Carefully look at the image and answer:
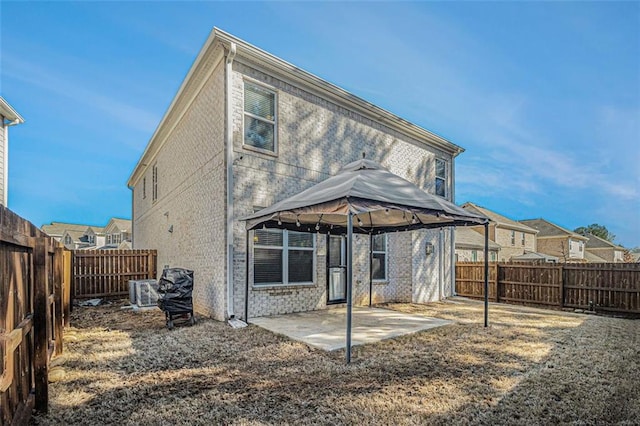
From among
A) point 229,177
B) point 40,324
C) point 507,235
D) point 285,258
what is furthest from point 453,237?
point 507,235

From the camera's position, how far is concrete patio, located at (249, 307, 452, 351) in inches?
222

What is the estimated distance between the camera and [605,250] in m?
41.2

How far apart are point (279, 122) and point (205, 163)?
2.02 meters

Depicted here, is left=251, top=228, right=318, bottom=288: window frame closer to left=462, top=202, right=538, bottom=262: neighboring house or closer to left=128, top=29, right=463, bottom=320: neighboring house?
left=128, top=29, right=463, bottom=320: neighboring house

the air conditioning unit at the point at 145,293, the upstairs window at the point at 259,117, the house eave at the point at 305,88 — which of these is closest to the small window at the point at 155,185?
the house eave at the point at 305,88

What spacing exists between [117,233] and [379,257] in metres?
35.4

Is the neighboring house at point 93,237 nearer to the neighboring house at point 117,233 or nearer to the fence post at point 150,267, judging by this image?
the neighboring house at point 117,233

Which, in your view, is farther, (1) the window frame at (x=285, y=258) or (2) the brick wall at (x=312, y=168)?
(1) the window frame at (x=285, y=258)

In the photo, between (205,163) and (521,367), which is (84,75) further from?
(521,367)

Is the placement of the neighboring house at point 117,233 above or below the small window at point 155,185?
below

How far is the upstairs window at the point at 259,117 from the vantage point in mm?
7707

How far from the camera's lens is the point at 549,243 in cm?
3378

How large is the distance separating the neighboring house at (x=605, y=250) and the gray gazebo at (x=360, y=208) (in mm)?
44626

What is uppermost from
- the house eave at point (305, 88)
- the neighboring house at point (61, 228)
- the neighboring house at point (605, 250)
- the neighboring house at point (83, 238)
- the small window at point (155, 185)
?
the house eave at point (305, 88)
